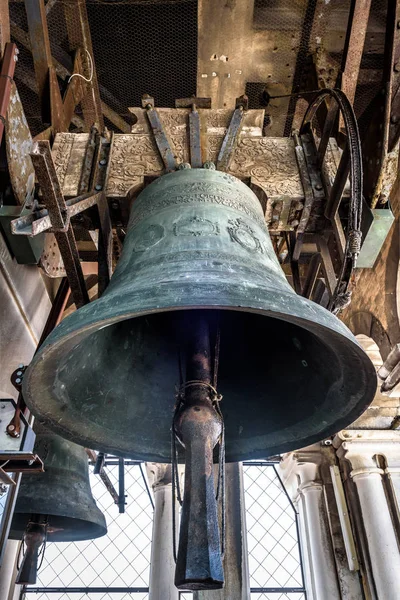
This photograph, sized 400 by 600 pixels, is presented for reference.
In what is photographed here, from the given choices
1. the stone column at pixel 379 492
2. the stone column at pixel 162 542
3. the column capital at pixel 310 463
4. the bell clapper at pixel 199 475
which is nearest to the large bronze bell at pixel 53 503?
the stone column at pixel 162 542

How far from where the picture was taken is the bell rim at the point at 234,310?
1.36 m

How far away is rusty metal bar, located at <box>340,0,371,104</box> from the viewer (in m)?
2.85

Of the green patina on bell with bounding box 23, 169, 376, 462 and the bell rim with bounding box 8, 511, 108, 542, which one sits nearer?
the green patina on bell with bounding box 23, 169, 376, 462

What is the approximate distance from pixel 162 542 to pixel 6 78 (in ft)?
13.9

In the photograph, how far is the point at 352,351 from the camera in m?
1.60

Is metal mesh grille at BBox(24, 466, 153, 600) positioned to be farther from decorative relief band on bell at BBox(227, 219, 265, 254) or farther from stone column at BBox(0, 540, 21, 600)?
decorative relief band on bell at BBox(227, 219, 265, 254)

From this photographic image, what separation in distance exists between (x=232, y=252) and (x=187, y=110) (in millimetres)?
1555

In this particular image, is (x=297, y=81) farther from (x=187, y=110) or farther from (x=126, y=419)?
(x=126, y=419)

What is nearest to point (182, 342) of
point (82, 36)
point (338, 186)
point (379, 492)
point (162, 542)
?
point (338, 186)

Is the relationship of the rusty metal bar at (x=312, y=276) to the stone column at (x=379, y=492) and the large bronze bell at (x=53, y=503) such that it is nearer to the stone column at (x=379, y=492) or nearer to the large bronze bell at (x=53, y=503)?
the large bronze bell at (x=53, y=503)

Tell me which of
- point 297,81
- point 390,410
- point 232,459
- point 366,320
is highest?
point 297,81

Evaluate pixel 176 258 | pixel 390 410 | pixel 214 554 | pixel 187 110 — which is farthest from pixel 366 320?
pixel 214 554

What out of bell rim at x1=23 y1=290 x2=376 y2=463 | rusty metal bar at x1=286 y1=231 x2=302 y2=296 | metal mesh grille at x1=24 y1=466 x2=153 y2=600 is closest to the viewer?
bell rim at x1=23 y1=290 x2=376 y2=463

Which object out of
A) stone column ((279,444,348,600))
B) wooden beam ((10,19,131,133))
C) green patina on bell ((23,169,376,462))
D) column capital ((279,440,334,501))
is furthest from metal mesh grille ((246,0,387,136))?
stone column ((279,444,348,600))
